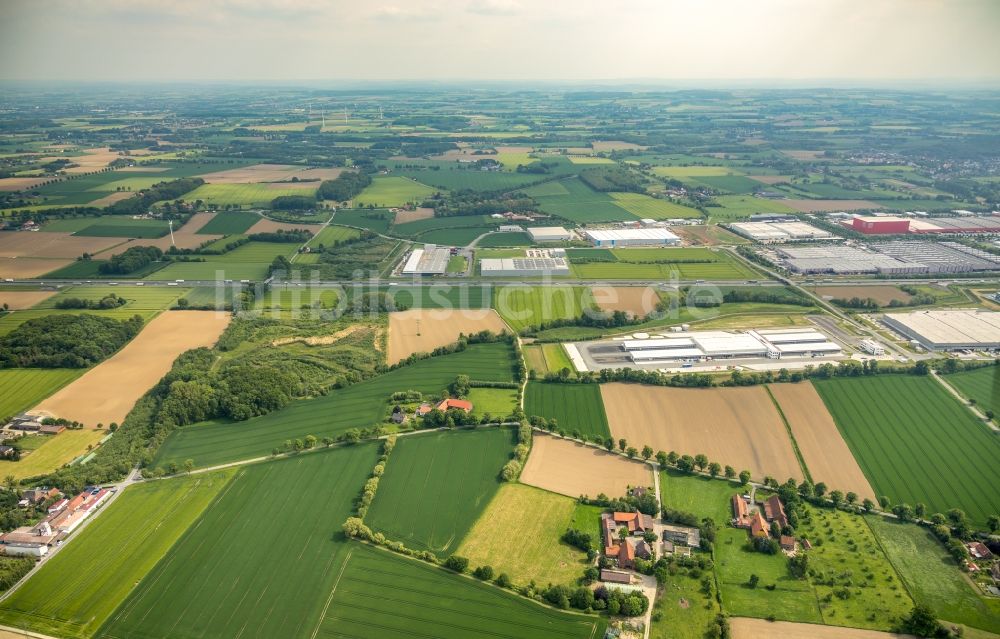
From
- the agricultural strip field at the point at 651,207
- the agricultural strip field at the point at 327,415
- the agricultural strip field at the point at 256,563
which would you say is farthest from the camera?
the agricultural strip field at the point at 651,207

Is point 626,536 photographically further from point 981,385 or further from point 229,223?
point 229,223

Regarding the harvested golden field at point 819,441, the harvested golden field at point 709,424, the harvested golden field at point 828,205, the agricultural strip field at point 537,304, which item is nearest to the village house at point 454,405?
the harvested golden field at point 709,424

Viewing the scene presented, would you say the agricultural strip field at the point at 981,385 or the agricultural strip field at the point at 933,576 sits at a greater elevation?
the agricultural strip field at the point at 981,385

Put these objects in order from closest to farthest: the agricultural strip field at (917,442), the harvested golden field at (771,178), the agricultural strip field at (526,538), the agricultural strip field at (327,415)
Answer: the agricultural strip field at (526,538) → the agricultural strip field at (917,442) → the agricultural strip field at (327,415) → the harvested golden field at (771,178)

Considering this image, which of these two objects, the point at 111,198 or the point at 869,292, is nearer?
the point at 869,292

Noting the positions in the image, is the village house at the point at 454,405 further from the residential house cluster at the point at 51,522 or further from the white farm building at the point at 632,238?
the white farm building at the point at 632,238

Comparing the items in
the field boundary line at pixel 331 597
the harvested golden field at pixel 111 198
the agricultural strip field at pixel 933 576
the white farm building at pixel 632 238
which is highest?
the harvested golden field at pixel 111 198

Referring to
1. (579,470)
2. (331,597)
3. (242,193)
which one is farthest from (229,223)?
(331,597)
